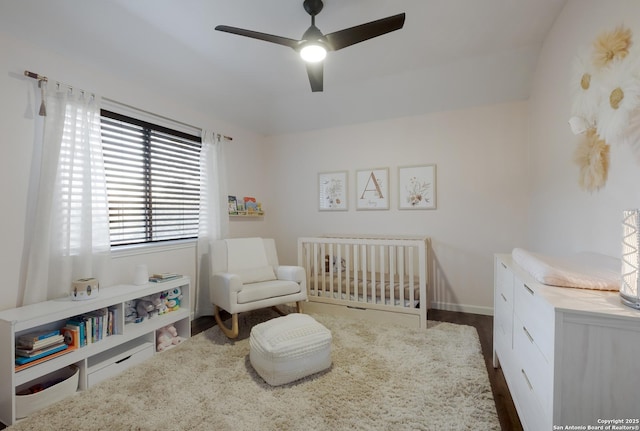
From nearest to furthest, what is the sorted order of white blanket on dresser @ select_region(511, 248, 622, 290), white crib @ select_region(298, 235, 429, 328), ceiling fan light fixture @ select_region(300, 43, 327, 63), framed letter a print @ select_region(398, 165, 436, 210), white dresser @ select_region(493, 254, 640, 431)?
white dresser @ select_region(493, 254, 640, 431)
white blanket on dresser @ select_region(511, 248, 622, 290)
ceiling fan light fixture @ select_region(300, 43, 327, 63)
white crib @ select_region(298, 235, 429, 328)
framed letter a print @ select_region(398, 165, 436, 210)

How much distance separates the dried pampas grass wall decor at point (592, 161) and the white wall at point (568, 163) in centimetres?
5

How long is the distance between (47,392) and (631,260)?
9.40 ft

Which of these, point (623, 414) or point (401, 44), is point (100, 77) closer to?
point (401, 44)

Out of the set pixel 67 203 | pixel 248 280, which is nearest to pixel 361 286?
pixel 248 280

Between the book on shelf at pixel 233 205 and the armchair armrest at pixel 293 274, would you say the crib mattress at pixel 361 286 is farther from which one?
the book on shelf at pixel 233 205

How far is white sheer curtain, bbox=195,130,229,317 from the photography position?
3191 millimetres

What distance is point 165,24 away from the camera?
2170mm

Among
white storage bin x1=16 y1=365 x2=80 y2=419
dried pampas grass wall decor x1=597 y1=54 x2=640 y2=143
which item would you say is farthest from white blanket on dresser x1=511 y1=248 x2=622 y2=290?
white storage bin x1=16 y1=365 x2=80 y2=419

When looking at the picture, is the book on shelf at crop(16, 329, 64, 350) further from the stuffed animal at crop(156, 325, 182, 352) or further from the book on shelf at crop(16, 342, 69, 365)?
the stuffed animal at crop(156, 325, 182, 352)

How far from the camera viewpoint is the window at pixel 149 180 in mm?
2527

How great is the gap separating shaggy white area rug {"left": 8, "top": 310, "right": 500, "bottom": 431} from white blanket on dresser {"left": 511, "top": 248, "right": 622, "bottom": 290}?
869 mm

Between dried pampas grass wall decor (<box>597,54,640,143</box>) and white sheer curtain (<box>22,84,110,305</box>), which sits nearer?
dried pampas grass wall decor (<box>597,54,640,143</box>)

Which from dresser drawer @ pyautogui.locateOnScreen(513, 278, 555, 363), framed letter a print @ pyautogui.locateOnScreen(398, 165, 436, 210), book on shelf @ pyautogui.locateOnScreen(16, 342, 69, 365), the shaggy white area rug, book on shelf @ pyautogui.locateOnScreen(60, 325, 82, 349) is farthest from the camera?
framed letter a print @ pyautogui.locateOnScreen(398, 165, 436, 210)

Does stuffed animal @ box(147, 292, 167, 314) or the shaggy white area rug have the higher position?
stuffed animal @ box(147, 292, 167, 314)
